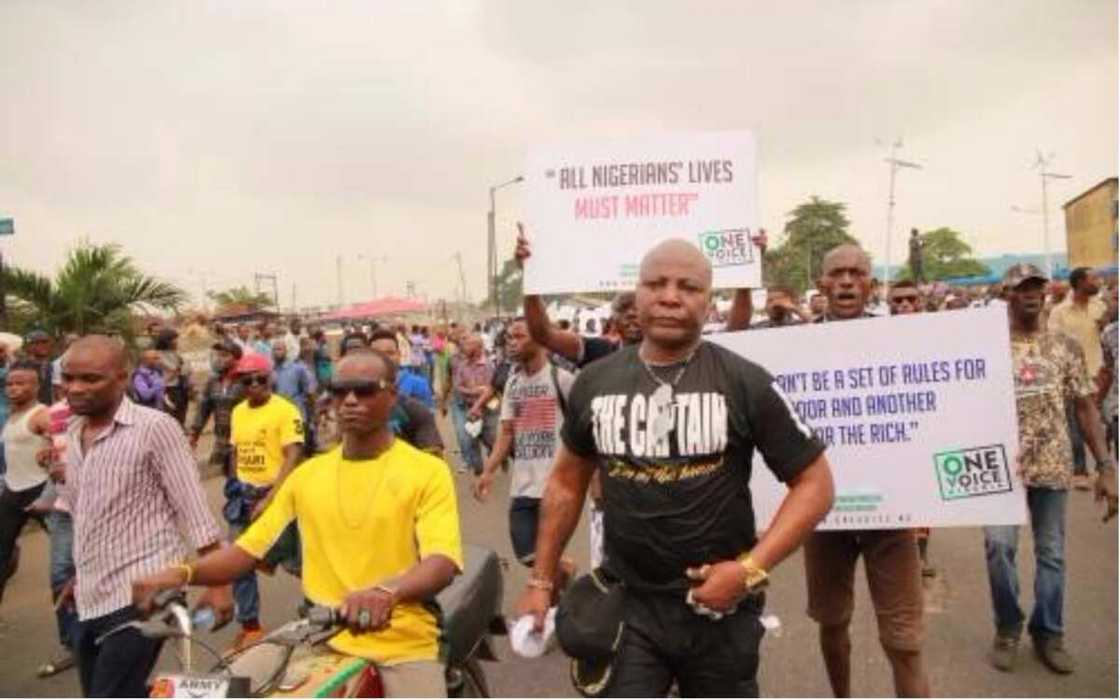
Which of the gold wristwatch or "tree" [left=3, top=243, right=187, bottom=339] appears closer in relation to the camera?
the gold wristwatch

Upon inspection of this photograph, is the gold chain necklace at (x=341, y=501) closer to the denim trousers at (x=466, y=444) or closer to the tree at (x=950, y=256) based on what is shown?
the denim trousers at (x=466, y=444)

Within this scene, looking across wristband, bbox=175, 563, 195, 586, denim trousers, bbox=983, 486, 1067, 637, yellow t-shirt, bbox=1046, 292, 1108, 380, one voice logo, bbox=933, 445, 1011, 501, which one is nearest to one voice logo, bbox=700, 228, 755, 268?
one voice logo, bbox=933, 445, 1011, 501

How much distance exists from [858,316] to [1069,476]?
Answer: 4.81 ft

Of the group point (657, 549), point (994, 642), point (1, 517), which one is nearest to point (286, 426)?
point (1, 517)

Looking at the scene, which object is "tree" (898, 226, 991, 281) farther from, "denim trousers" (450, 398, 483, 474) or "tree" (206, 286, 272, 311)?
"denim trousers" (450, 398, 483, 474)

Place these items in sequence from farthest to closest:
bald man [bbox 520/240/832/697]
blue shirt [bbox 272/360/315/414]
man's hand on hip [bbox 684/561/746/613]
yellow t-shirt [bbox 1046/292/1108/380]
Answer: blue shirt [bbox 272/360/315/414], yellow t-shirt [bbox 1046/292/1108/380], bald man [bbox 520/240/832/697], man's hand on hip [bbox 684/561/746/613]

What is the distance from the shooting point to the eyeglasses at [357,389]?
3197 mm

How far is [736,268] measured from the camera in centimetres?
462

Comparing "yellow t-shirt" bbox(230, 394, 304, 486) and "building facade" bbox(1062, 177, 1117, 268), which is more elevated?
"building facade" bbox(1062, 177, 1117, 268)

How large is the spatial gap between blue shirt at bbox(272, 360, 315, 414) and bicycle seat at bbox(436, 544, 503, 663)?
755 cm

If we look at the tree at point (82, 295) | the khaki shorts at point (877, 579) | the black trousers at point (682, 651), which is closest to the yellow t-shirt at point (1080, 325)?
the khaki shorts at point (877, 579)

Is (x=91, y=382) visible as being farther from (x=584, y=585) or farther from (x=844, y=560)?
(x=844, y=560)

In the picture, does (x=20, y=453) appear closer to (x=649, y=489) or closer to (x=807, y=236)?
(x=649, y=489)

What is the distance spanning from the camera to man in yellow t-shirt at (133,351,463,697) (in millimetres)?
3037
